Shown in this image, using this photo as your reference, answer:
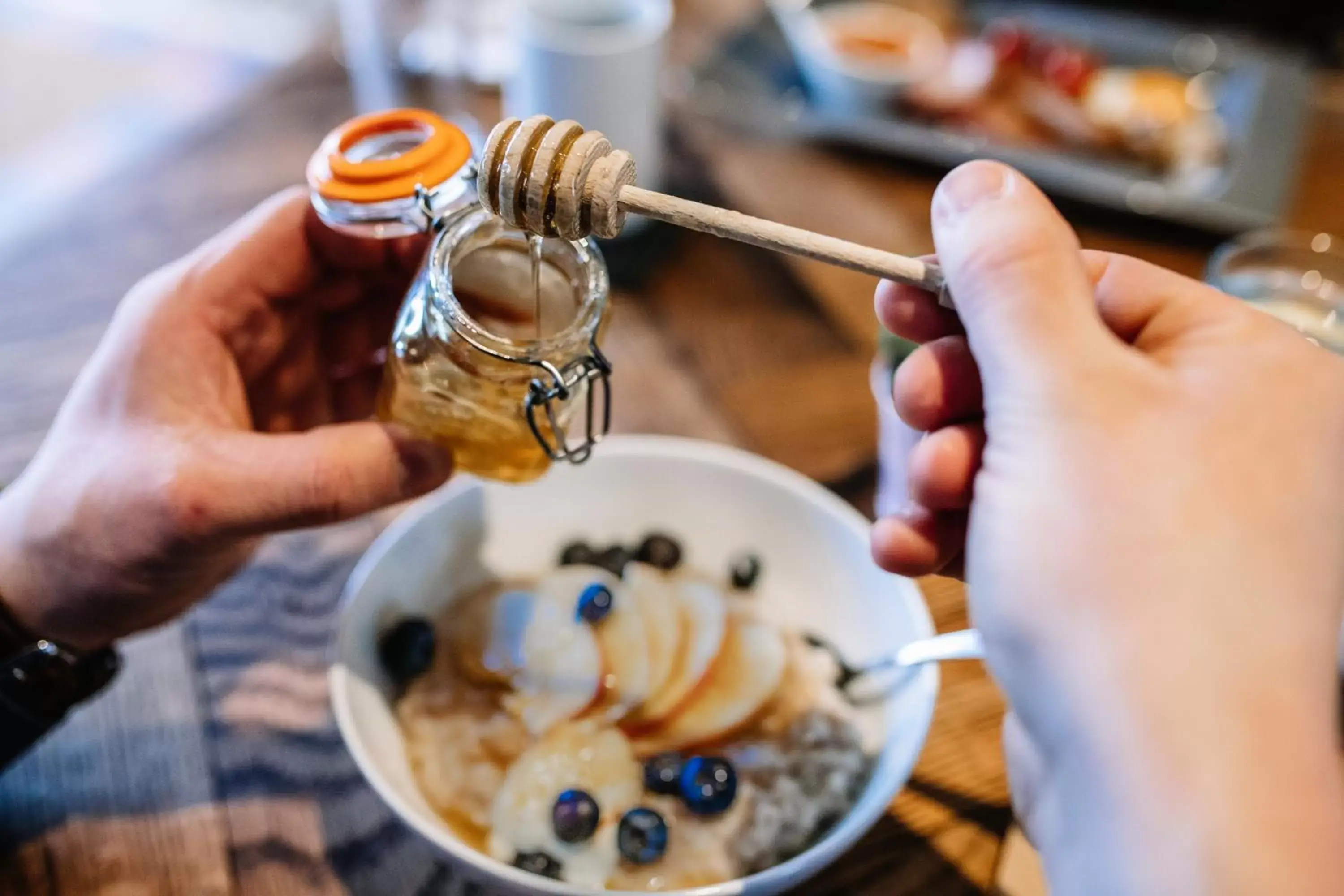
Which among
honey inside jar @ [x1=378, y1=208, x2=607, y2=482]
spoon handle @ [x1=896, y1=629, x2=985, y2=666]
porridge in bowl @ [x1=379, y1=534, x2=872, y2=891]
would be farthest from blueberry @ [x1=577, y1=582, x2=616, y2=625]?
spoon handle @ [x1=896, y1=629, x2=985, y2=666]

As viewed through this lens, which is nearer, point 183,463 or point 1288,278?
point 183,463

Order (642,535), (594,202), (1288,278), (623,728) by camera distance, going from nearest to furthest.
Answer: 1. (594,202)
2. (623,728)
3. (642,535)
4. (1288,278)

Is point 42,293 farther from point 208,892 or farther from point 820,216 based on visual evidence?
point 820,216

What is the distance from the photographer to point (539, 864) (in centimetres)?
61

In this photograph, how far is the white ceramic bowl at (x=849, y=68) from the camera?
133cm

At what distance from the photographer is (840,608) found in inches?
30.4

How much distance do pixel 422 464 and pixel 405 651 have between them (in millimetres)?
158

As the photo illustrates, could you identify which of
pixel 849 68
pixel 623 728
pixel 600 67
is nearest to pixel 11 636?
pixel 623 728

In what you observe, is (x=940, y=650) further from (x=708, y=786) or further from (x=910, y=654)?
(x=708, y=786)

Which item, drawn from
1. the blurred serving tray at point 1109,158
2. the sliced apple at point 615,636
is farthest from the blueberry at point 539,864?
the blurred serving tray at point 1109,158

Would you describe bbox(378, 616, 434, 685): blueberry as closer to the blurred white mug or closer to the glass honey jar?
the glass honey jar

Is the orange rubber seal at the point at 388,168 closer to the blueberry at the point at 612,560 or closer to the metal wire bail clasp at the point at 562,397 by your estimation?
the metal wire bail clasp at the point at 562,397

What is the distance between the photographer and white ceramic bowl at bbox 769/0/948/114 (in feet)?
4.38

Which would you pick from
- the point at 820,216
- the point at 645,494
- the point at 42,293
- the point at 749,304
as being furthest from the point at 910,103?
the point at 42,293
